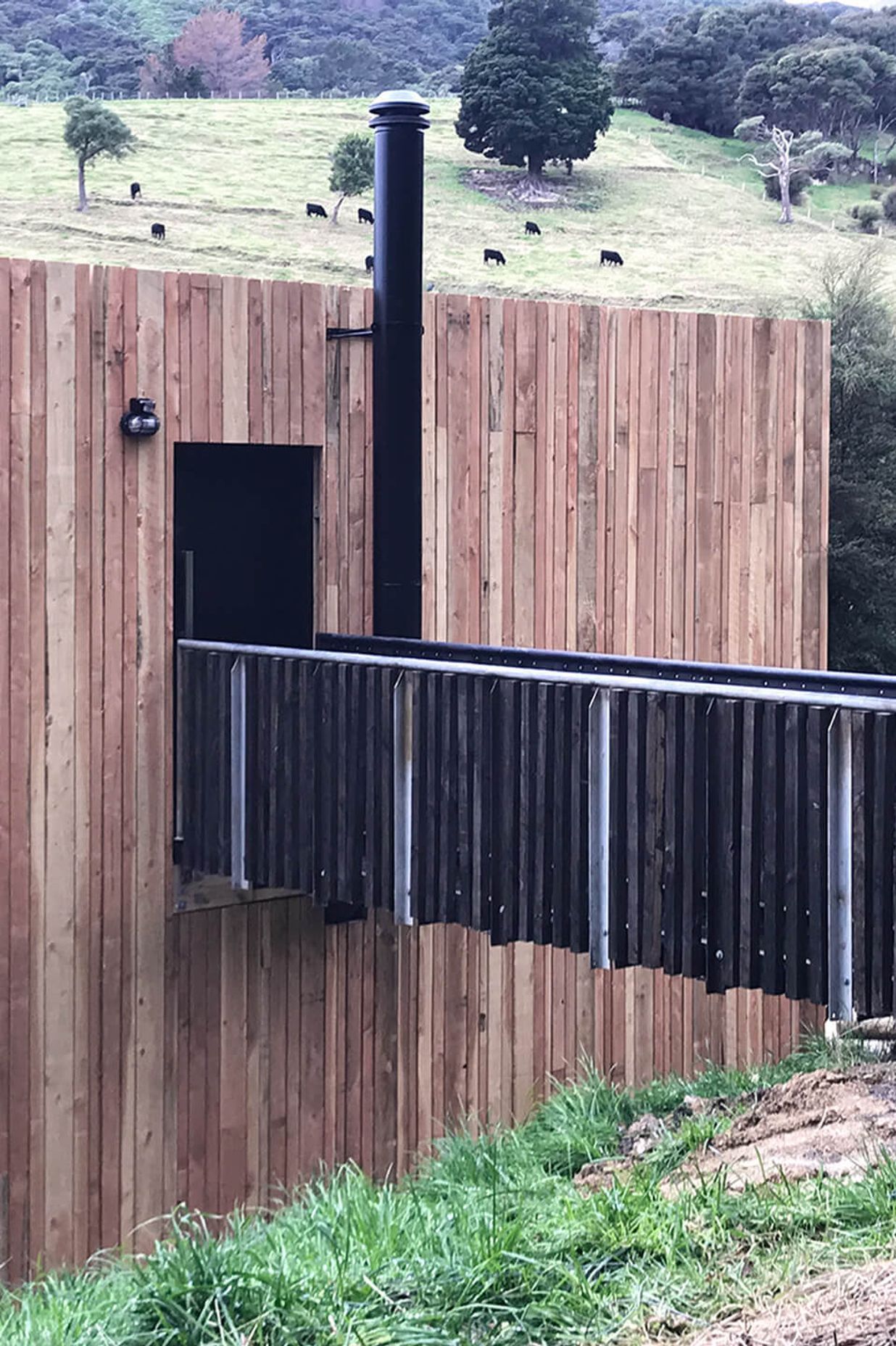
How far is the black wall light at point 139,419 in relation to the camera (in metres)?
7.38

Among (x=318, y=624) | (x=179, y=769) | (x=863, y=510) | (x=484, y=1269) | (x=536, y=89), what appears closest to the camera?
(x=484, y=1269)

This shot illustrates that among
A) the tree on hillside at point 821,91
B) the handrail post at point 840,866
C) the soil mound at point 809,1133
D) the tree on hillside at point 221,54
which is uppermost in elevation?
the tree on hillside at point 221,54

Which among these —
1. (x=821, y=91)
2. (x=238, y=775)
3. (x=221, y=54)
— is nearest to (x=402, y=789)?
(x=238, y=775)

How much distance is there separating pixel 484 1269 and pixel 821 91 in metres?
66.2

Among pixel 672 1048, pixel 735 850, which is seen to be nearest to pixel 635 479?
pixel 672 1048

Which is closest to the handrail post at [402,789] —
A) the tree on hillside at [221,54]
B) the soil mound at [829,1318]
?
the soil mound at [829,1318]

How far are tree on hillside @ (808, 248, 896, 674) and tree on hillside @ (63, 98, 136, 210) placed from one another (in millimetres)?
26826

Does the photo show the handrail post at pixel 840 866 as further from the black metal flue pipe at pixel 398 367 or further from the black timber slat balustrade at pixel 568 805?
the black metal flue pipe at pixel 398 367

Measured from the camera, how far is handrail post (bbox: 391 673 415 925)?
6.88m

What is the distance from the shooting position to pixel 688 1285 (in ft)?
13.5

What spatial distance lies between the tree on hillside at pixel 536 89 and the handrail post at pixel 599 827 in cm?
5094

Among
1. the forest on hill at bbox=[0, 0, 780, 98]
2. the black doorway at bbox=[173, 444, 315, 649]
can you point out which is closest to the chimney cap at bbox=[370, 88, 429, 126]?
the black doorway at bbox=[173, 444, 315, 649]

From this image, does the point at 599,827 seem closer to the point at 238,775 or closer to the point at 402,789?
the point at 402,789

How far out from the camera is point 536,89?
54750 millimetres
